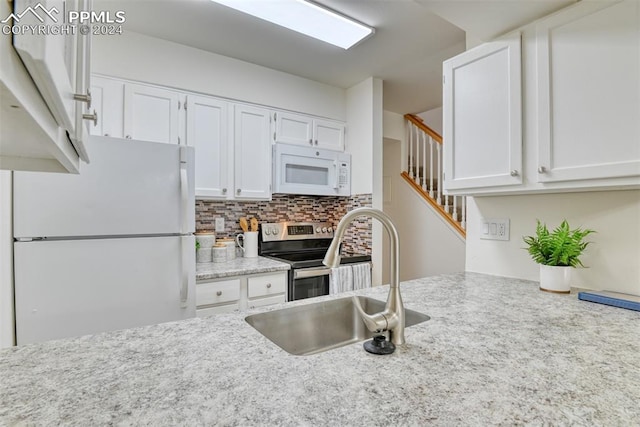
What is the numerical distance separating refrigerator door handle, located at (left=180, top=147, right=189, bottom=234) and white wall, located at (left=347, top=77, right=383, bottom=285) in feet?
5.97

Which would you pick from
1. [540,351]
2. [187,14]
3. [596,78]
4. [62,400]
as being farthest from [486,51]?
[62,400]

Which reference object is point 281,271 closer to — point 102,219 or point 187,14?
point 102,219

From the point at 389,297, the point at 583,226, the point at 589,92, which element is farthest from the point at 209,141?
the point at 583,226

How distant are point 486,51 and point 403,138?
2.76 meters

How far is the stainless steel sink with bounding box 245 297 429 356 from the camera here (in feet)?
3.60

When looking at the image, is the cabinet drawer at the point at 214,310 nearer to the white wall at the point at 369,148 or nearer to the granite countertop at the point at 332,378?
the granite countertop at the point at 332,378

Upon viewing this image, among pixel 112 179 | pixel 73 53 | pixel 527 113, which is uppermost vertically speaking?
pixel 527 113

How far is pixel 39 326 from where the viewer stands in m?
1.44

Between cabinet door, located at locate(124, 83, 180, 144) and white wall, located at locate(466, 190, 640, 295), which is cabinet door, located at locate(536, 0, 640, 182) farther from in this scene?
cabinet door, located at locate(124, 83, 180, 144)

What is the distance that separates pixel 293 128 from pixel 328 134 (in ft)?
1.38

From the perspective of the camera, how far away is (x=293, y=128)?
295cm

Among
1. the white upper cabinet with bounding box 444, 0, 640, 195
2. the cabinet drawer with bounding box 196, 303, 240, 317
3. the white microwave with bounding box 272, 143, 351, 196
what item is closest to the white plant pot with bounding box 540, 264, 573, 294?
the white upper cabinet with bounding box 444, 0, 640, 195

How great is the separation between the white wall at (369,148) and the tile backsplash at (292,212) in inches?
3.4

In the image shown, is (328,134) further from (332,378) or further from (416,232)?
(332,378)
